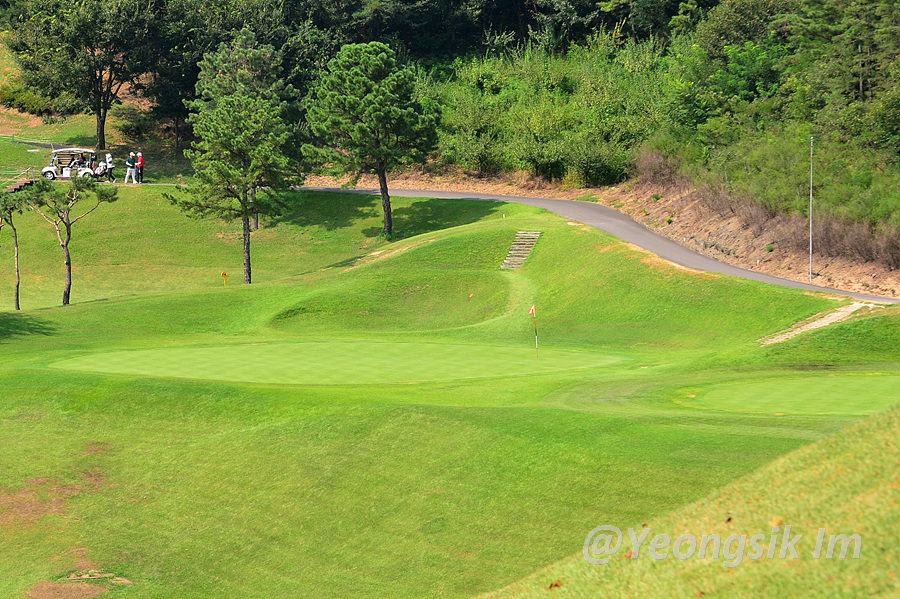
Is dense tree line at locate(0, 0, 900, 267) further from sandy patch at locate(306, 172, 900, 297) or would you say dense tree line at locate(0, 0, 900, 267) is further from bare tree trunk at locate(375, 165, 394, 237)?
sandy patch at locate(306, 172, 900, 297)

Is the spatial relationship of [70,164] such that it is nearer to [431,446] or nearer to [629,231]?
[629,231]

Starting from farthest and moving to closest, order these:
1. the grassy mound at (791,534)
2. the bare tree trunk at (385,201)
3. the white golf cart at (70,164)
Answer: the white golf cart at (70,164) → the bare tree trunk at (385,201) → the grassy mound at (791,534)

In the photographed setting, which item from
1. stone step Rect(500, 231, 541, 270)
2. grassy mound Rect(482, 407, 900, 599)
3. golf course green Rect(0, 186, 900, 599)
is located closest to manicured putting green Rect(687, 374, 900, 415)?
golf course green Rect(0, 186, 900, 599)

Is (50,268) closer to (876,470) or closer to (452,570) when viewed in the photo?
(452,570)

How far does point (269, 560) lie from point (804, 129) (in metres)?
47.3

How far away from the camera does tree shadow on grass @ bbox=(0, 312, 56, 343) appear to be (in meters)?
36.5

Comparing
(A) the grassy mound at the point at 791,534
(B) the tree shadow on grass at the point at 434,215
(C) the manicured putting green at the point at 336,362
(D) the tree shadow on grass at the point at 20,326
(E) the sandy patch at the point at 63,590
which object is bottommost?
(E) the sandy patch at the point at 63,590

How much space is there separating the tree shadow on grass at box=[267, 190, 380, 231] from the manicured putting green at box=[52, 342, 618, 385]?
39058 millimetres

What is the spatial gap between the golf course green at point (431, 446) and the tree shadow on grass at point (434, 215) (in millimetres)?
28182

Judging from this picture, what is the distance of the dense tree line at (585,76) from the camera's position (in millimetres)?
48438

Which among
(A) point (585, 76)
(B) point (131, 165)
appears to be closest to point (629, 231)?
(A) point (585, 76)

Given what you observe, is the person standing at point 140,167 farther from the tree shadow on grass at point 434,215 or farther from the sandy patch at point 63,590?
the sandy patch at point 63,590

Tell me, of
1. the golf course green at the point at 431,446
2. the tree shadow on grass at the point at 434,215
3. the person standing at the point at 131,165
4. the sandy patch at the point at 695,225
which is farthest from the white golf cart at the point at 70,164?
the golf course green at the point at 431,446

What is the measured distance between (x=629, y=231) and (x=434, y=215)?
18.7 m
